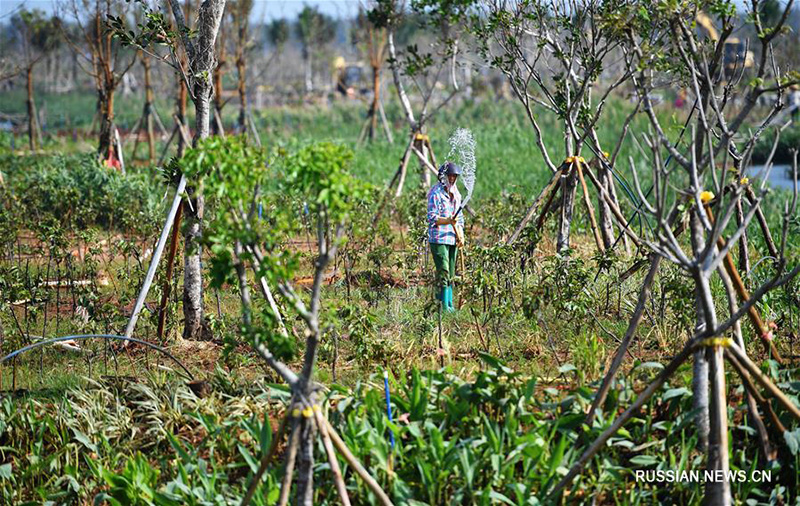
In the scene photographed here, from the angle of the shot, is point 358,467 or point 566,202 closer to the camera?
point 358,467

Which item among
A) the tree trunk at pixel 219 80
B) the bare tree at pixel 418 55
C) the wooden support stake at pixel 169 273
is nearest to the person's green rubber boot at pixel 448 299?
the wooden support stake at pixel 169 273

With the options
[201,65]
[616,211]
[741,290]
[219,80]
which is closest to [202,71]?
[201,65]

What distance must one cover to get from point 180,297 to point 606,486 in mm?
4179

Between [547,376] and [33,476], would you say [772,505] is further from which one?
[33,476]

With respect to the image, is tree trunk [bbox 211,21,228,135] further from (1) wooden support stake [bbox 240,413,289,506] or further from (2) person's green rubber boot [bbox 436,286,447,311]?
A: (1) wooden support stake [bbox 240,413,289,506]

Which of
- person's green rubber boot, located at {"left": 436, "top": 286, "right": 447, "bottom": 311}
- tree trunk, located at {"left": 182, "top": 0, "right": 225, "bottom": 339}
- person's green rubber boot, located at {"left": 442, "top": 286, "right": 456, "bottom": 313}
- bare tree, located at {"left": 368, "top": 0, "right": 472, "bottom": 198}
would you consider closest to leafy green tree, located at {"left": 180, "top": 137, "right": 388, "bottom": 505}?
tree trunk, located at {"left": 182, "top": 0, "right": 225, "bottom": 339}

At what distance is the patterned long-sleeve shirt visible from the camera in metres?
7.24

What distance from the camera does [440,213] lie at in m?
7.24

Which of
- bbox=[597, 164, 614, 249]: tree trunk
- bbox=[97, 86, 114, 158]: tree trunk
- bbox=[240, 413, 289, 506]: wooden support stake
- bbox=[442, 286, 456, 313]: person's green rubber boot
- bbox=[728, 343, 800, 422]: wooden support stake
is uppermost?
bbox=[97, 86, 114, 158]: tree trunk

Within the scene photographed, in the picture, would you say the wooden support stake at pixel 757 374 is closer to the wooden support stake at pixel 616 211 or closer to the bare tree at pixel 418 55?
the wooden support stake at pixel 616 211

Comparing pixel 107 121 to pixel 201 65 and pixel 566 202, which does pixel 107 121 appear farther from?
pixel 566 202

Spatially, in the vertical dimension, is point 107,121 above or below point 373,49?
below

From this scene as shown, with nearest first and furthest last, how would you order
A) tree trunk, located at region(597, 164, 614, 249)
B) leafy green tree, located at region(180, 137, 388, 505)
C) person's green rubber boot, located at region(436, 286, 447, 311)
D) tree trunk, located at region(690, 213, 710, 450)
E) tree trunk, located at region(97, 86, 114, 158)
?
leafy green tree, located at region(180, 137, 388, 505)
tree trunk, located at region(690, 213, 710, 450)
person's green rubber boot, located at region(436, 286, 447, 311)
tree trunk, located at region(597, 164, 614, 249)
tree trunk, located at region(97, 86, 114, 158)

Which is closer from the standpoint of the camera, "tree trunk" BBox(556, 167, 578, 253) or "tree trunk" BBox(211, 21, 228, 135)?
"tree trunk" BBox(556, 167, 578, 253)
